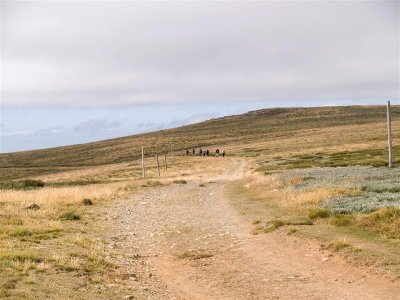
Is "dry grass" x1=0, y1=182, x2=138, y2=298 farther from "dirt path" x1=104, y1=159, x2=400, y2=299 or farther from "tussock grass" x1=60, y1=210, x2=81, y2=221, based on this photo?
"dirt path" x1=104, y1=159, x2=400, y2=299

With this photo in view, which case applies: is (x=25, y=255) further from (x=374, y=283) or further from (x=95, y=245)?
(x=374, y=283)

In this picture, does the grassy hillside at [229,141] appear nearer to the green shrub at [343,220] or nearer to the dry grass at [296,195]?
the dry grass at [296,195]

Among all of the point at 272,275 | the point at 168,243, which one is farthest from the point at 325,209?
the point at 272,275

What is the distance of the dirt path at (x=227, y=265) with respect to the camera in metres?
10.6

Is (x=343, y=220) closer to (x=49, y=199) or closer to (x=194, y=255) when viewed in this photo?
(x=194, y=255)

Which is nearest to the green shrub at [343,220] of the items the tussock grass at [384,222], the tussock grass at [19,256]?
the tussock grass at [384,222]

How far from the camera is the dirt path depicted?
34.9 ft

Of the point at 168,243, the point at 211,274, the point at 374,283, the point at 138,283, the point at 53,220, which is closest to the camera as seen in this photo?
the point at 374,283

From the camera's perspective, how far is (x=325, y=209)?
1994cm

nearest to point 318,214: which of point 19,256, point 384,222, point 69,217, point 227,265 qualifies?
point 384,222

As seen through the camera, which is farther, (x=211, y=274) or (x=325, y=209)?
(x=325, y=209)

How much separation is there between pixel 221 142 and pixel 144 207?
116255 millimetres

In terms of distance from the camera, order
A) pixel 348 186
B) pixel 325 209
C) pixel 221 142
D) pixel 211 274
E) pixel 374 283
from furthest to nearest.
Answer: pixel 221 142
pixel 348 186
pixel 325 209
pixel 211 274
pixel 374 283

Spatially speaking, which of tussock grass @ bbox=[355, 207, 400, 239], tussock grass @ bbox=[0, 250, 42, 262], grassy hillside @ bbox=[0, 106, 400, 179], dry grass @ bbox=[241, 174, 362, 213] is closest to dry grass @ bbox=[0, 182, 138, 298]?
tussock grass @ bbox=[0, 250, 42, 262]
